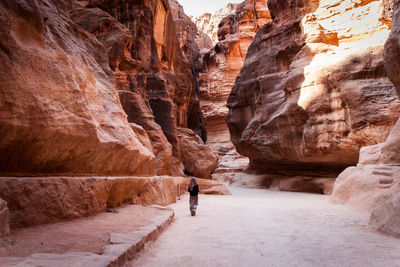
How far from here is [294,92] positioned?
16.1 metres

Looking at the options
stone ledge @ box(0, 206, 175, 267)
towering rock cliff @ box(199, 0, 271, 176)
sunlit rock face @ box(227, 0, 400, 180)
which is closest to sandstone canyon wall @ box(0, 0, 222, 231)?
stone ledge @ box(0, 206, 175, 267)

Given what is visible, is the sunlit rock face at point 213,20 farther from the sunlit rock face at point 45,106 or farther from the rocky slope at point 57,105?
the sunlit rock face at point 45,106

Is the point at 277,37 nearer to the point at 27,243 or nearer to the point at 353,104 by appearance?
the point at 353,104

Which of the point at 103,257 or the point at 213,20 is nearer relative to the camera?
the point at 103,257

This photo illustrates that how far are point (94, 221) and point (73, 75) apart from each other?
3056mm

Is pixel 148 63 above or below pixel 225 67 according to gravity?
below

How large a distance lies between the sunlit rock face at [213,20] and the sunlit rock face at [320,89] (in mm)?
37987

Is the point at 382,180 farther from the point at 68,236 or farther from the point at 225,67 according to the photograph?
the point at 225,67

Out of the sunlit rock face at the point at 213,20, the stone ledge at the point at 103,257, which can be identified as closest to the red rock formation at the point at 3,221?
the stone ledge at the point at 103,257

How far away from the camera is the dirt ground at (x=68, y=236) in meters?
2.95

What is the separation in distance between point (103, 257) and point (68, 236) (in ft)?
3.43

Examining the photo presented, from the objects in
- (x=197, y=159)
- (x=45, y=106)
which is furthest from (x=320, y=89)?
(x=45, y=106)

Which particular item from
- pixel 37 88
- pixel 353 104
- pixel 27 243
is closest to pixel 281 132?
pixel 353 104

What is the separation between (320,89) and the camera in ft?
47.7
